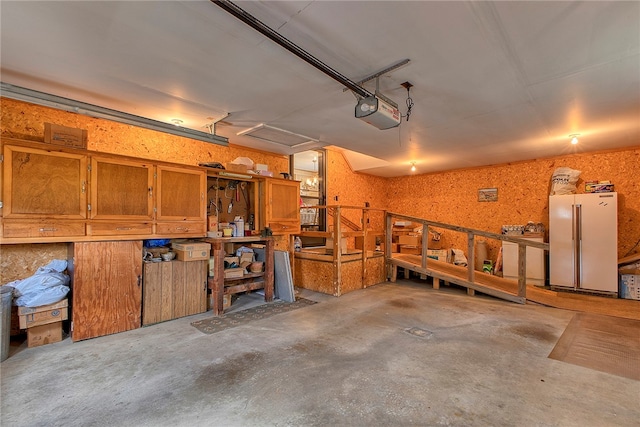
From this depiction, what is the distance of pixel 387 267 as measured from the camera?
6445 millimetres

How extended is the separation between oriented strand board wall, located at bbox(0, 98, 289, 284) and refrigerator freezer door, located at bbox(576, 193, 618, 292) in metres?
6.82

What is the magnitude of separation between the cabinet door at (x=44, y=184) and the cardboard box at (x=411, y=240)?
6.74 metres

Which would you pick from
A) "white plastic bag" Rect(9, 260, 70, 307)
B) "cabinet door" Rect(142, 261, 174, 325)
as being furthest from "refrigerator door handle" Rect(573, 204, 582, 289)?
"white plastic bag" Rect(9, 260, 70, 307)

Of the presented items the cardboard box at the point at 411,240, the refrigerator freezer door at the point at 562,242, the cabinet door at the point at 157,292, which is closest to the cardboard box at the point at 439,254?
the cardboard box at the point at 411,240

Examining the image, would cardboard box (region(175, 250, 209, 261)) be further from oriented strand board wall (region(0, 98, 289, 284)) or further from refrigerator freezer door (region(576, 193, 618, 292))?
refrigerator freezer door (region(576, 193, 618, 292))

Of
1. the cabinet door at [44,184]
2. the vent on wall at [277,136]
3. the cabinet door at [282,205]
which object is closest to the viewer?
the cabinet door at [44,184]

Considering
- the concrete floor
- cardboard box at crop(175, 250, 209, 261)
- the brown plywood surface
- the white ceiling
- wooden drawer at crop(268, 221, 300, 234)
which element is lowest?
the brown plywood surface

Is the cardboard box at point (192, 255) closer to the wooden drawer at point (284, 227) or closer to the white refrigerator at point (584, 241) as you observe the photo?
the wooden drawer at point (284, 227)

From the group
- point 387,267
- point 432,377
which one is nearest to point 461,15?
point 432,377

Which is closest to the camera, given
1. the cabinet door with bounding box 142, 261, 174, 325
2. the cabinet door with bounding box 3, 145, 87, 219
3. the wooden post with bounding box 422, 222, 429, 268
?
the cabinet door with bounding box 3, 145, 87, 219

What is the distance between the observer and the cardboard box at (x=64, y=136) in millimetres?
3000

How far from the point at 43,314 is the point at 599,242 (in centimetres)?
847

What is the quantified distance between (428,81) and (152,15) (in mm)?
2510

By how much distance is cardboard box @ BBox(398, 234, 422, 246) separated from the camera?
7602 mm
